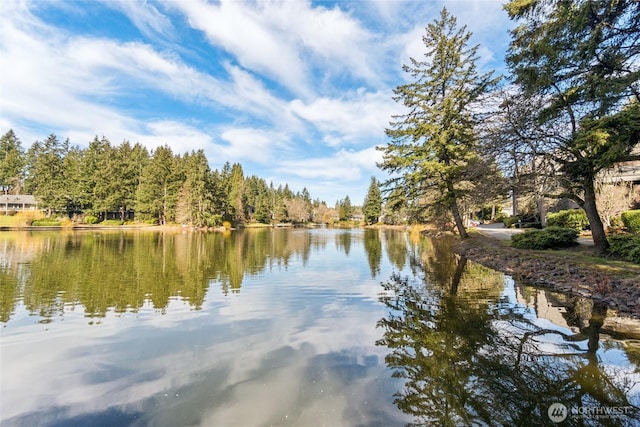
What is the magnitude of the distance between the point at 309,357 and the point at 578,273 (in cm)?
1027

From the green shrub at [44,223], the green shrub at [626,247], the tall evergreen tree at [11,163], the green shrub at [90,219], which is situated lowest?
the green shrub at [626,247]

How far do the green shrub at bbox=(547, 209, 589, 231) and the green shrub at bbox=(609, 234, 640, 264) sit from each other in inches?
475

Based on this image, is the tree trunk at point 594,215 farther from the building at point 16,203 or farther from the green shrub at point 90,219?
the building at point 16,203

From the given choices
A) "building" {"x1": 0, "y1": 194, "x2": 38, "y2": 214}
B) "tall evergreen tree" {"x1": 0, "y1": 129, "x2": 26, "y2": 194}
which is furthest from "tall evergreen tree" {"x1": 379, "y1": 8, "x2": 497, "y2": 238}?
"tall evergreen tree" {"x1": 0, "y1": 129, "x2": 26, "y2": 194}

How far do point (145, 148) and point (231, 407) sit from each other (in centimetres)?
8083

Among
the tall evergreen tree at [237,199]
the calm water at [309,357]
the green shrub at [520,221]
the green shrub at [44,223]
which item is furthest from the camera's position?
the tall evergreen tree at [237,199]

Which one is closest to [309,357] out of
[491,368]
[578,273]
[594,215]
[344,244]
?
[491,368]

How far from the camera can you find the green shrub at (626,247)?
34.8 feet

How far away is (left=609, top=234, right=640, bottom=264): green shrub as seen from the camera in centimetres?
1059

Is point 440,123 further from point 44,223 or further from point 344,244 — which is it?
point 44,223

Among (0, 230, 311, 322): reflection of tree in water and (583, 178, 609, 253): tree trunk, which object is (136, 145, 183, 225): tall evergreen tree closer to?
(0, 230, 311, 322): reflection of tree in water

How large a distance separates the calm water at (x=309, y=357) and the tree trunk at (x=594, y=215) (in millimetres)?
5532

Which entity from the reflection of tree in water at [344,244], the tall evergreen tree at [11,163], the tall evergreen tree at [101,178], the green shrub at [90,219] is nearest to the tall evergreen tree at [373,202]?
the reflection of tree in water at [344,244]

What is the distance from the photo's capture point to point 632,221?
18078 millimetres
